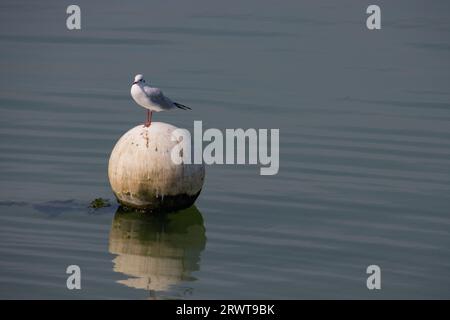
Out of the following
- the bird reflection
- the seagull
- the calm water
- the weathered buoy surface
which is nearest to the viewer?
the bird reflection

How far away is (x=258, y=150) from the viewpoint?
21547 millimetres

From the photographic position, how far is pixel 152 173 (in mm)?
17297

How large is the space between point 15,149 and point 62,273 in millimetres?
6023

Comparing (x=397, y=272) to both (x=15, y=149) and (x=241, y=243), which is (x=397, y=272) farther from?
(x=15, y=149)

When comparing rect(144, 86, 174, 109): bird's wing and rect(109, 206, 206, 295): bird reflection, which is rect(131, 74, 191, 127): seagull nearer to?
rect(144, 86, 174, 109): bird's wing

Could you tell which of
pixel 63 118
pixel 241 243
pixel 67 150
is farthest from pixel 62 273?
pixel 63 118

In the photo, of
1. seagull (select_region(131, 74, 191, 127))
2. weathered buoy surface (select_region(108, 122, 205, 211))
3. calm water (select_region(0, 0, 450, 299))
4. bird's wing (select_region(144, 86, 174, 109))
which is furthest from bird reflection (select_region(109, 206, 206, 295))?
bird's wing (select_region(144, 86, 174, 109))

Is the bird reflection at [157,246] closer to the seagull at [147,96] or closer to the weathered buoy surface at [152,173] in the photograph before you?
the weathered buoy surface at [152,173]

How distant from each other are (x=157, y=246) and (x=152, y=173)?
0.98m

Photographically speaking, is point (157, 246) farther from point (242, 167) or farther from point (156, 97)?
point (242, 167)

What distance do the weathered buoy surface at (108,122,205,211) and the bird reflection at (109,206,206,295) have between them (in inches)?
9.5

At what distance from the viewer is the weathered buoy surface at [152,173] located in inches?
681

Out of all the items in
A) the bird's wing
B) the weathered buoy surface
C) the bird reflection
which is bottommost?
the bird reflection

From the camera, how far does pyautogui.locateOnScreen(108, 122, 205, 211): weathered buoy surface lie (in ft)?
56.7
